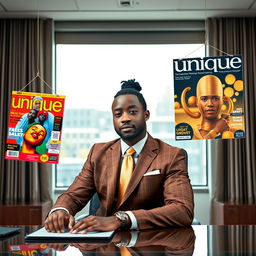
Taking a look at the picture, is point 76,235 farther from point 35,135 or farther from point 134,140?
point 35,135

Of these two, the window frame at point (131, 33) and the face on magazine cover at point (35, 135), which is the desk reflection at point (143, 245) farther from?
the window frame at point (131, 33)

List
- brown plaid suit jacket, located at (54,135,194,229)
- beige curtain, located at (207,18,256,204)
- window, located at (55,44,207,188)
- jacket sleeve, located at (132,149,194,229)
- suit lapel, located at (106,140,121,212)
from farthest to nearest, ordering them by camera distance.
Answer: window, located at (55,44,207,188), beige curtain, located at (207,18,256,204), suit lapel, located at (106,140,121,212), brown plaid suit jacket, located at (54,135,194,229), jacket sleeve, located at (132,149,194,229)

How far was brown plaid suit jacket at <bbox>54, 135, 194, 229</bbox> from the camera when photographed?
197cm

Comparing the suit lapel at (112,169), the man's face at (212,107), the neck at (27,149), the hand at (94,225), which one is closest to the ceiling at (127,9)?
the man's face at (212,107)

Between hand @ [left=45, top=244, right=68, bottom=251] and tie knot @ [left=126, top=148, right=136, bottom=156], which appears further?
tie knot @ [left=126, top=148, right=136, bottom=156]

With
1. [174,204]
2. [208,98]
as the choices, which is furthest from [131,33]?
[174,204]

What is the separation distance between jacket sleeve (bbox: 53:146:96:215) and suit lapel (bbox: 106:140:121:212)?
123 millimetres

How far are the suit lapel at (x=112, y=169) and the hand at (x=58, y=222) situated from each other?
→ 0.33 meters

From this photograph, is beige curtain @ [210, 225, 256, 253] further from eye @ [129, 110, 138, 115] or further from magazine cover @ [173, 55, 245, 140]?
magazine cover @ [173, 55, 245, 140]

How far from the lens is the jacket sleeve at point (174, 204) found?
1.80 m

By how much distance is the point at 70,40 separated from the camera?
5328 mm

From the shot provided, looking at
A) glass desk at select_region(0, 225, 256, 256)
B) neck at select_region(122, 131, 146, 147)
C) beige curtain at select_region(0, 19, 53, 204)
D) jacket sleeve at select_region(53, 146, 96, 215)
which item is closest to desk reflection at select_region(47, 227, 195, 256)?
glass desk at select_region(0, 225, 256, 256)

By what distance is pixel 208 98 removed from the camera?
358 centimetres

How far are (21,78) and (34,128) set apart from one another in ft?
6.02
